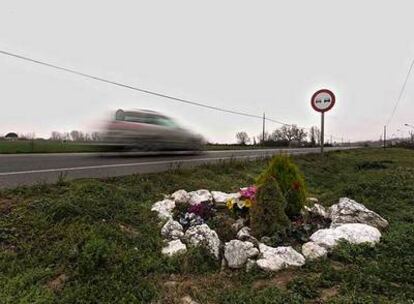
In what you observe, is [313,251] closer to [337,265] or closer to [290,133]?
[337,265]

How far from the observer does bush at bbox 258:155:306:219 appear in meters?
4.83

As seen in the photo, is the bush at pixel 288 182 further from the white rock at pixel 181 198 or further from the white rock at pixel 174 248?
the white rock at pixel 174 248

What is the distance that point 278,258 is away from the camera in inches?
132

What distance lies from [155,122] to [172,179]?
5692 mm

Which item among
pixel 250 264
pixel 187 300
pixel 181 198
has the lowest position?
pixel 187 300

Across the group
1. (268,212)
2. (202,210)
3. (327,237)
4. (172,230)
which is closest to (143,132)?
(202,210)

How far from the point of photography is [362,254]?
11.8ft

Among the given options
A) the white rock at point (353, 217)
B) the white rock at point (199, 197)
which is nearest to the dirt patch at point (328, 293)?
the white rock at point (353, 217)

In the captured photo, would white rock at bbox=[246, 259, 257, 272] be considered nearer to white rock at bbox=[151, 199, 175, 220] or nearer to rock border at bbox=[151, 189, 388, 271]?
rock border at bbox=[151, 189, 388, 271]

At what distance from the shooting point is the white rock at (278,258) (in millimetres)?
3278

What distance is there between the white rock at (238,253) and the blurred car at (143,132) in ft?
25.4

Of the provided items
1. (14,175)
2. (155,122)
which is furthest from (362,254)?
(155,122)

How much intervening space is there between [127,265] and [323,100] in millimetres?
9418

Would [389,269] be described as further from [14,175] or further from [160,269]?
[14,175]
